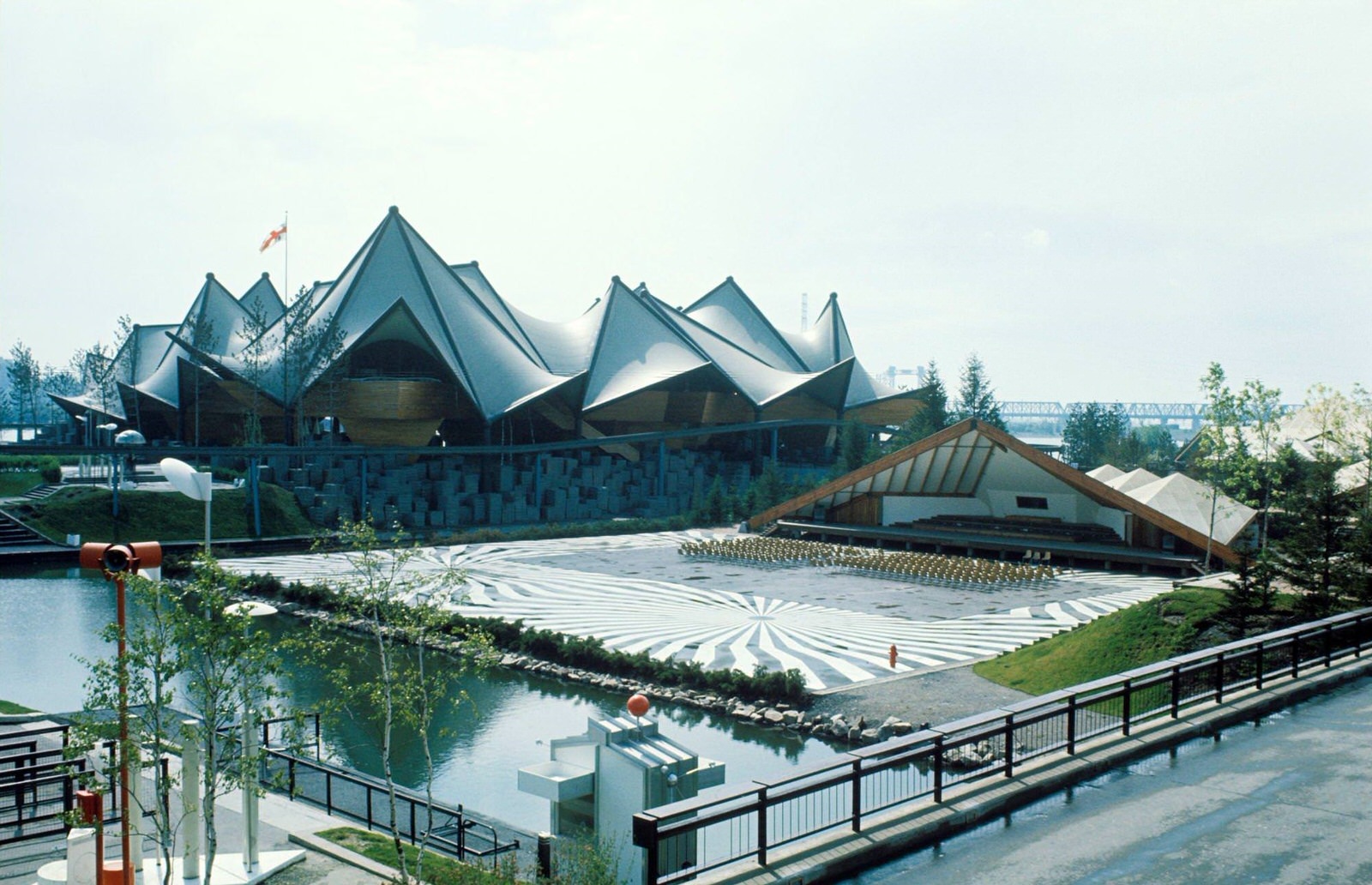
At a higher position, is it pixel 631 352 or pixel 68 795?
pixel 631 352

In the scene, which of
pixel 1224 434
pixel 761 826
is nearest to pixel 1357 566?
pixel 1224 434

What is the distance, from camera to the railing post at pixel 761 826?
7258 mm

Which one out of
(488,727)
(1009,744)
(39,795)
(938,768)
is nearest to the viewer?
(938,768)

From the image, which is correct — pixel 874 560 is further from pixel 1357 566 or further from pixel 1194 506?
pixel 1357 566

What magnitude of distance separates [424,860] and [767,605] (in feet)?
57.7

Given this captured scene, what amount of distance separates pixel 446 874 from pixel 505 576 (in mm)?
24021

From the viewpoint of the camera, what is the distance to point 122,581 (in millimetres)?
8031

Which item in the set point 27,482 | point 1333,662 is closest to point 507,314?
point 27,482

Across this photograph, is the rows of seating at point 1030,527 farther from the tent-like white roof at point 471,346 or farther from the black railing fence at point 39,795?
the black railing fence at point 39,795

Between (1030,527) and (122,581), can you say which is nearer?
(122,581)

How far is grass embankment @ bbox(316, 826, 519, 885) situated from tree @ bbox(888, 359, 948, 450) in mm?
53175

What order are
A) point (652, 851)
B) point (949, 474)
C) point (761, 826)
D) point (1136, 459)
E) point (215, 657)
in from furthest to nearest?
point (1136, 459) → point (949, 474) → point (215, 657) → point (761, 826) → point (652, 851)

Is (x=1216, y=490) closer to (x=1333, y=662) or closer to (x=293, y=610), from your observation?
(x=1333, y=662)

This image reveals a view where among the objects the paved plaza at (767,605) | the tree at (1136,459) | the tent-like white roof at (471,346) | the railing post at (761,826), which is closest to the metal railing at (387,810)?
the railing post at (761,826)
